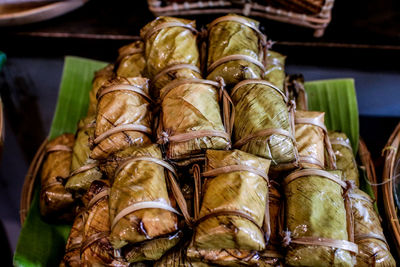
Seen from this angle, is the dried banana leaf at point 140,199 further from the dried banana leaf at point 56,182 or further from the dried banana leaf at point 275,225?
the dried banana leaf at point 56,182

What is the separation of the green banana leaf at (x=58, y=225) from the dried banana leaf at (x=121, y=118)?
84 centimetres

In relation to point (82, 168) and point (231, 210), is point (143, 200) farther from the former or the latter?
point (82, 168)

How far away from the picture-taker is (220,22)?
227 cm

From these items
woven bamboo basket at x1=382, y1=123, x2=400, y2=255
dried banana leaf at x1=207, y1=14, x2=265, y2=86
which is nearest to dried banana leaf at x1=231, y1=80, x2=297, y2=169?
dried banana leaf at x1=207, y1=14, x2=265, y2=86

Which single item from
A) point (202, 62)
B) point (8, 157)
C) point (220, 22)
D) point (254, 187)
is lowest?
point (8, 157)

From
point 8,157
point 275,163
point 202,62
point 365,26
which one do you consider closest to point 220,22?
point 202,62

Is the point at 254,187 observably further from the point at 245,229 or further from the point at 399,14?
the point at 399,14

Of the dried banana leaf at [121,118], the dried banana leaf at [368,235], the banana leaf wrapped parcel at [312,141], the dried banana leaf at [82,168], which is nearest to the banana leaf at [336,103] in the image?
the banana leaf wrapped parcel at [312,141]

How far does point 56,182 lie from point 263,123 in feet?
5.19

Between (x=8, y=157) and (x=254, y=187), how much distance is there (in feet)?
10.7

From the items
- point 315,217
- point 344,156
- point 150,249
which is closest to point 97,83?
point 150,249

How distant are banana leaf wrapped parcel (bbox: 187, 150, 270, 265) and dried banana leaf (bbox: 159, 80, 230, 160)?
89 millimetres

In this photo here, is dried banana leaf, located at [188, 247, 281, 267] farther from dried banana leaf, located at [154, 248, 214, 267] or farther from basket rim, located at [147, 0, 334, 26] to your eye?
basket rim, located at [147, 0, 334, 26]

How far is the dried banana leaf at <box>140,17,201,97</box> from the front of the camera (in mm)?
2111
